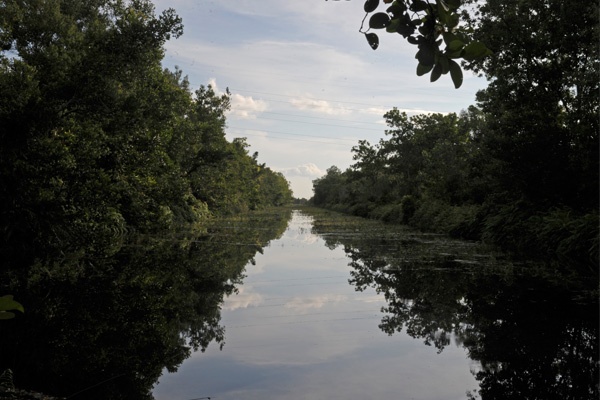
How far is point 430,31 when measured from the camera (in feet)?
7.32

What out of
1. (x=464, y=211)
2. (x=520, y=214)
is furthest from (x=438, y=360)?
(x=464, y=211)

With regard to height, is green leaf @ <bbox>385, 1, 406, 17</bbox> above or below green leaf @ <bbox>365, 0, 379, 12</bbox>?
below

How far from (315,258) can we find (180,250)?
503 centimetres

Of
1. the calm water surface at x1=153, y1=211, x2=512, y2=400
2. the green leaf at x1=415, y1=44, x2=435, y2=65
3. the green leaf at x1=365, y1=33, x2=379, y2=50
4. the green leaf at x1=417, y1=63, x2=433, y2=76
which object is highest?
the green leaf at x1=365, y1=33, x2=379, y2=50

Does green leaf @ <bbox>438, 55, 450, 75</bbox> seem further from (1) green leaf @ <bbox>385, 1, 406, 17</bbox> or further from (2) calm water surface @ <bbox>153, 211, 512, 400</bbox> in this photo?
(2) calm water surface @ <bbox>153, 211, 512, 400</bbox>

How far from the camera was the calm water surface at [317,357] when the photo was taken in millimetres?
4863

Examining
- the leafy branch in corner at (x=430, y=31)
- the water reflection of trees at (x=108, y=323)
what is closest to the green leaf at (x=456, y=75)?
Result: the leafy branch in corner at (x=430, y=31)

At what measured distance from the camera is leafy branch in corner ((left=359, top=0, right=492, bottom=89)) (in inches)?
81.9

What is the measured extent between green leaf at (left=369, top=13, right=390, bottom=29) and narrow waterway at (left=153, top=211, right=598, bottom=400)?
143 inches

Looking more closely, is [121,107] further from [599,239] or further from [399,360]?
[599,239]

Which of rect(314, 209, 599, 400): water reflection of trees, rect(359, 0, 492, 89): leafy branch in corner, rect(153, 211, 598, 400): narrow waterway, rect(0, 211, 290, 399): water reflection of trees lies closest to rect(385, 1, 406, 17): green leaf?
rect(359, 0, 492, 89): leafy branch in corner

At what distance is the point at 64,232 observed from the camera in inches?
550

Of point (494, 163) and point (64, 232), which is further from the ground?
point (494, 163)

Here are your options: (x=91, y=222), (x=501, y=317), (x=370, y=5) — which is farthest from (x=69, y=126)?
(x=370, y=5)
